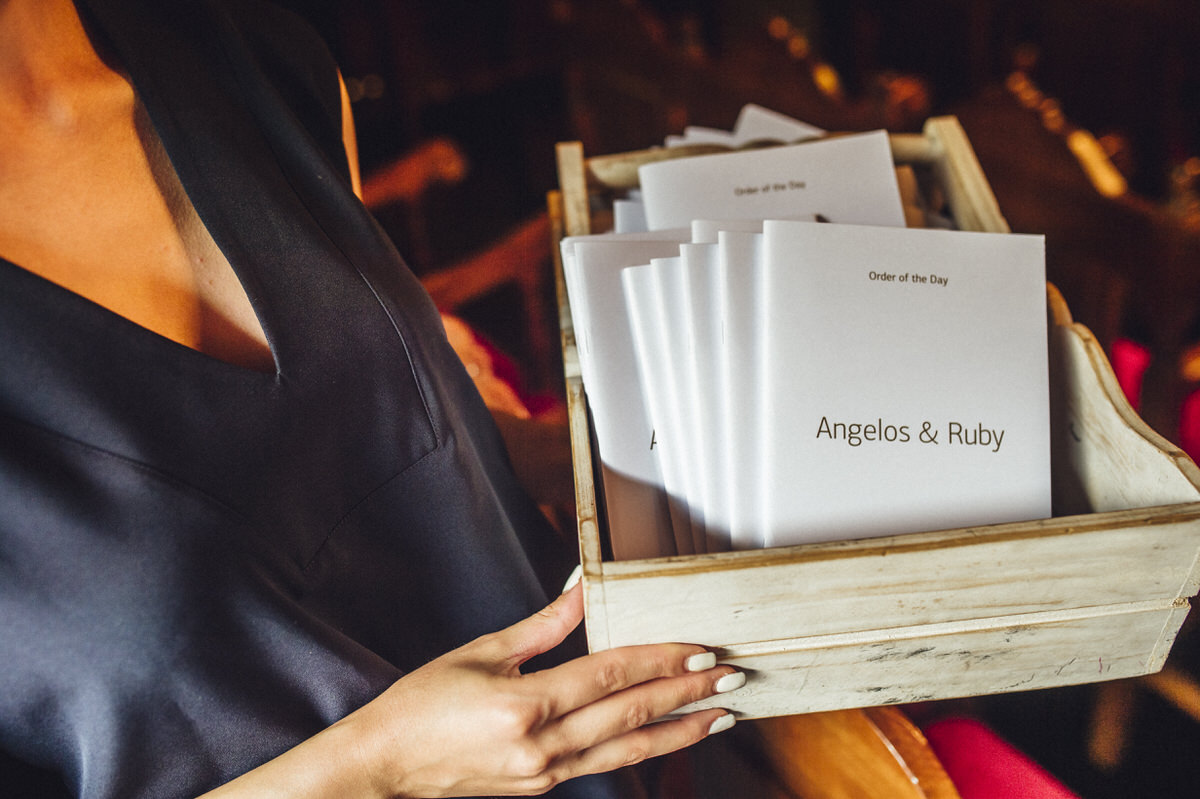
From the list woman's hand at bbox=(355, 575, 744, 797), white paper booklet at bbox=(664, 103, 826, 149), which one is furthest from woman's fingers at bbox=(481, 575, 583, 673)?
white paper booklet at bbox=(664, 103, 826, 149)

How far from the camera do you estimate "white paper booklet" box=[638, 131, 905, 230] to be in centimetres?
81

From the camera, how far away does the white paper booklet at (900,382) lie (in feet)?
2.03

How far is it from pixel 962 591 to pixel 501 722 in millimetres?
353

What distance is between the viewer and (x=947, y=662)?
24.5 inches

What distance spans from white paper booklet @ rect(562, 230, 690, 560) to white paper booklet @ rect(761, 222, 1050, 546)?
11 cm

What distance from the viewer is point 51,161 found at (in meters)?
0.69

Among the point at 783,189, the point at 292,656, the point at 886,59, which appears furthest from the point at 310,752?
the point at 886,59

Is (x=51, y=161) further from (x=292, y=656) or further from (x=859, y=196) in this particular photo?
(x=859, y=196)

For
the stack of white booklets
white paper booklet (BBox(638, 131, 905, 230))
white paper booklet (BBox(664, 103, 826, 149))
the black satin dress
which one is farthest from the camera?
white paper booklet (BBox(664, 103, 826, 149))

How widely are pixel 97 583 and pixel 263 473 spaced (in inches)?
5.2

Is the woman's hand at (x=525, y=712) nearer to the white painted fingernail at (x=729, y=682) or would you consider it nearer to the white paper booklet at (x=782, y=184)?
the white painted fingernail at (x=729, y=682)

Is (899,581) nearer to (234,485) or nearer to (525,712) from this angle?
(525,712)

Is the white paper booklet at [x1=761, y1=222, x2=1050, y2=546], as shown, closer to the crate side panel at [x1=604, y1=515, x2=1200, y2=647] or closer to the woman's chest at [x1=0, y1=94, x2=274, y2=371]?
the crate side panel at [x1=604, y1=515, x2=1200, y2=647]

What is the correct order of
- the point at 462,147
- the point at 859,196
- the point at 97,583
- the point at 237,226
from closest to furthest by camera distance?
1. the point at 97,583
2. the point at 237,226
3. the point at 859,196
4. the point at 462,147
